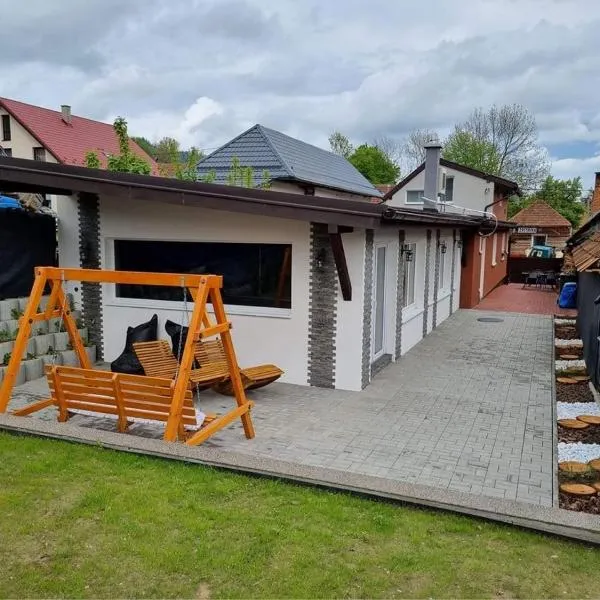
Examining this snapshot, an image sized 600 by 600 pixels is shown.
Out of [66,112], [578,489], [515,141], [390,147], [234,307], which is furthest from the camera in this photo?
[390,147]

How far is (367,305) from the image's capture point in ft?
26.9

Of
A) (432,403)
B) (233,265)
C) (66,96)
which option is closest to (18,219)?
(233,265)

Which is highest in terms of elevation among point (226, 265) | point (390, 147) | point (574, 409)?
point (390, 147)

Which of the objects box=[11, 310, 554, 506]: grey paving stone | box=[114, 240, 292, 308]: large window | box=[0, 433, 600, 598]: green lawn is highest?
box=[114, 240, 292, 308]: large window

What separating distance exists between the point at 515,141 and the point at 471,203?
2643 centimetres

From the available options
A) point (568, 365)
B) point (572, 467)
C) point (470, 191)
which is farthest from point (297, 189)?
point (572, 467)

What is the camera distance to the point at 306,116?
55.8 meters

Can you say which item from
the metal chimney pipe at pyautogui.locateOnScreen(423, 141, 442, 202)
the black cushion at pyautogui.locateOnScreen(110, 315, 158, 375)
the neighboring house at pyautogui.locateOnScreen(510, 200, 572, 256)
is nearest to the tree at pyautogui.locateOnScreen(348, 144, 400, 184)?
the neighboring house at pyautogui.locateOnScreen(510, 200, 572, 256)

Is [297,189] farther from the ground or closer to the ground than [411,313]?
farther from the ground

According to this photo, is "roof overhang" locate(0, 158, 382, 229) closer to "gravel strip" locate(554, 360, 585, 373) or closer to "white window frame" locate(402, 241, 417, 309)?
"white window frame" locate(402, 241, 417, 309)

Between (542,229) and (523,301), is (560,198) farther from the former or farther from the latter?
(523,301)

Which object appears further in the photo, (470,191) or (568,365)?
(470,191)

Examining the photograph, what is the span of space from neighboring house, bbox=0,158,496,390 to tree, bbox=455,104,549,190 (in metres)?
41.3

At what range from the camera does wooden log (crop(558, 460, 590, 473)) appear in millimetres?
5391
